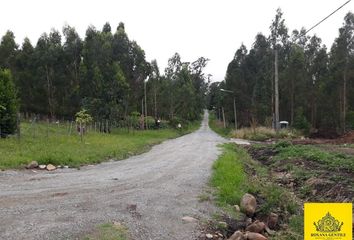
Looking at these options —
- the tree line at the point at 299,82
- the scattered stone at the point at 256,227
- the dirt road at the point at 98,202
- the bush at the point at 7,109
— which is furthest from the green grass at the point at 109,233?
the tree line at the point at 299,82

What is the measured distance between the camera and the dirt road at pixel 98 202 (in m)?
7.50

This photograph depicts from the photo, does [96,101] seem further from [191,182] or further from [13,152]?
[191,182]

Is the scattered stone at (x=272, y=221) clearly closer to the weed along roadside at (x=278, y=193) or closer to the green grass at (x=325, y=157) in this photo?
the weed along roadside at (x=278, y=193)

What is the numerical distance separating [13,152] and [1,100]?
8608mm

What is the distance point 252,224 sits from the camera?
8.47 metres

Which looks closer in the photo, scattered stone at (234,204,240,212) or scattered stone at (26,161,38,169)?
scattered stone at (234,204,240,212)

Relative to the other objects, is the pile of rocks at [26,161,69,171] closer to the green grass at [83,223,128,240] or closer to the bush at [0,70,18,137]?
the bush at [0,70,18,137]

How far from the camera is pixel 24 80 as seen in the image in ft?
189

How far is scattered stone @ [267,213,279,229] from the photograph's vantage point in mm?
8851

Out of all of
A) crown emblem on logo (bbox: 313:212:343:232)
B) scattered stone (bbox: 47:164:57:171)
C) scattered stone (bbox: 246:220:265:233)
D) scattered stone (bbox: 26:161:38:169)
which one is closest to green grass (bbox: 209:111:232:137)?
scattered stone (bbox: 47:164:57:171)

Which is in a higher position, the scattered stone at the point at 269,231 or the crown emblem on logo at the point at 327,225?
the crown emblem on logo at the point at 327,225

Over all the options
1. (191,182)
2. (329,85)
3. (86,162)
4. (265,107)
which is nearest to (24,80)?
(265,107)

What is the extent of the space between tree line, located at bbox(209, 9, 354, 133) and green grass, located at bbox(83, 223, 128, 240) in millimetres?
42745

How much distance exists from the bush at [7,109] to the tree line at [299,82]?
1161 inches
